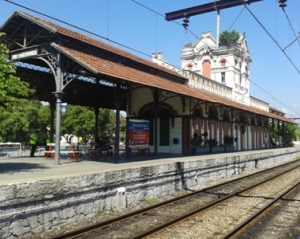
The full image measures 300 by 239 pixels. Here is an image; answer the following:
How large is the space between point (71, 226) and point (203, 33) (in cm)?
3920

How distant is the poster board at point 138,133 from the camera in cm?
1668

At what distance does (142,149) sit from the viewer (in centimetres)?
1816

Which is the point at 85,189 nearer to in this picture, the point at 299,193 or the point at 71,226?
the point at 71,226

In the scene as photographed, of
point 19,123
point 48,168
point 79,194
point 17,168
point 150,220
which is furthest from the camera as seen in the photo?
point 19,123

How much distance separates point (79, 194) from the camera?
754 cm

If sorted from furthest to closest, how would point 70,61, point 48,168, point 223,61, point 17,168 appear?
point 223,61 < point 70,61 < point 48,168 < point 17,168

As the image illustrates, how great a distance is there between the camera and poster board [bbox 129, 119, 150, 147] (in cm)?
1668

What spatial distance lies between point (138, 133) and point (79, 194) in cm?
958

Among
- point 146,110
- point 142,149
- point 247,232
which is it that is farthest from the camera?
A: point 146,110

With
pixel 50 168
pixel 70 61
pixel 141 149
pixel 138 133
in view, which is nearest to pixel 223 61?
pixel 141 149

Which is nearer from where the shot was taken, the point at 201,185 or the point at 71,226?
the point at 71,226

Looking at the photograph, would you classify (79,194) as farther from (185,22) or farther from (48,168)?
(185,22)

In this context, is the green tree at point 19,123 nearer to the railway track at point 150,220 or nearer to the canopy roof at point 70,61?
the canopy roof at point 70,61

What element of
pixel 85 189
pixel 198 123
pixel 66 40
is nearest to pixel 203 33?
pixel 198 123
